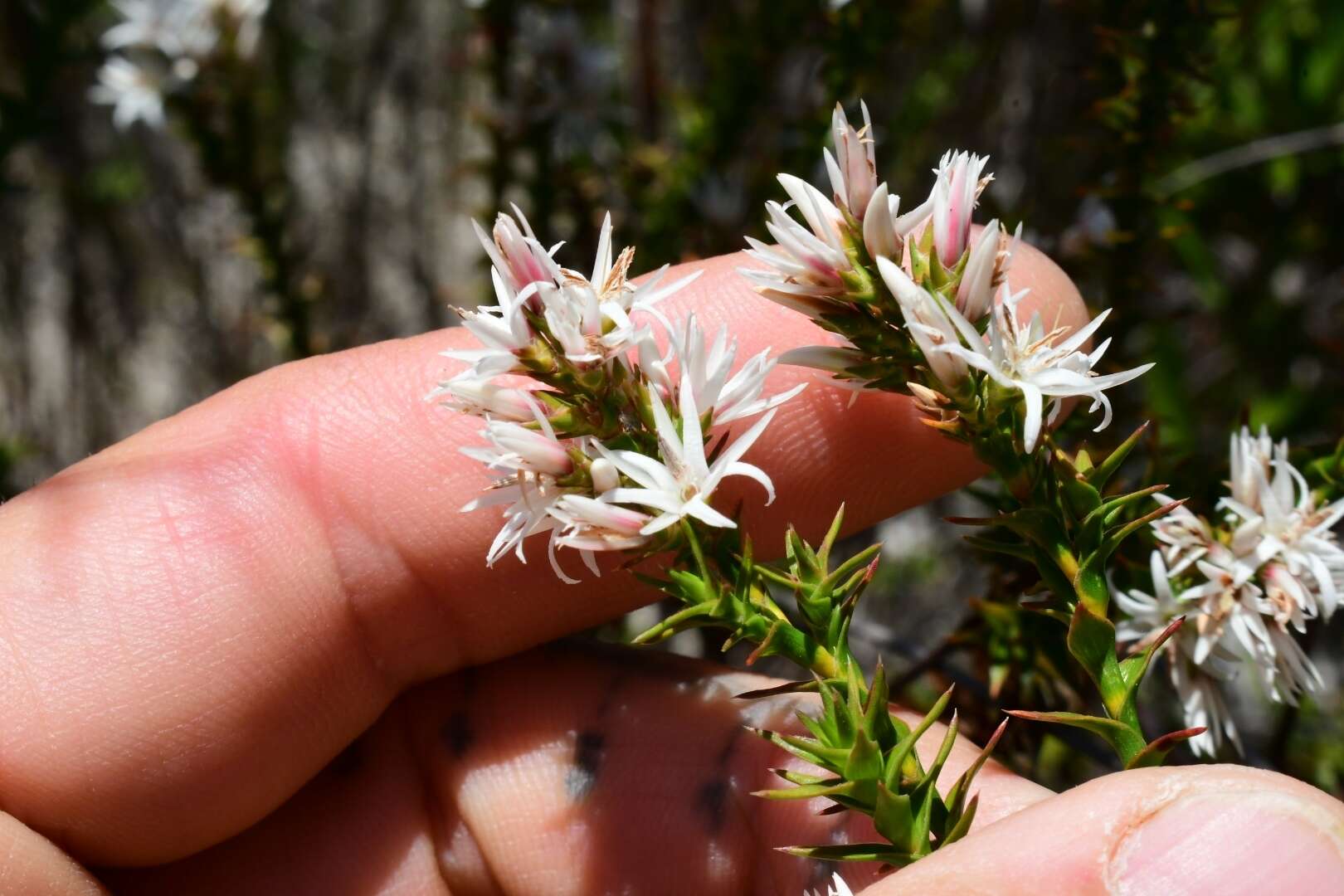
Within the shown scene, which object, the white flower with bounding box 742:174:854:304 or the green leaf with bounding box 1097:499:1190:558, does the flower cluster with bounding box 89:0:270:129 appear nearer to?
the white flower with bounding box 742:174:854:304

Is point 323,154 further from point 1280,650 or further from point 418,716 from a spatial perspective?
point 1280,650

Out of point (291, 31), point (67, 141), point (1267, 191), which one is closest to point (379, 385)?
point (291, 31)

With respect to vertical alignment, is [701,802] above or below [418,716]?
below

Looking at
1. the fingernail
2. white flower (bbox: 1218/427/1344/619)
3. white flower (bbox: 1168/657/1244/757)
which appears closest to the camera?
the fingernail

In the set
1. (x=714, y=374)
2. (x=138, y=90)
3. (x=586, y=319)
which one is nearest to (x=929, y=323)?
(x=714, y=374)

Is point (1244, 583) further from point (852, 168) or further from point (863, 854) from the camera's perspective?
point (852, 168)

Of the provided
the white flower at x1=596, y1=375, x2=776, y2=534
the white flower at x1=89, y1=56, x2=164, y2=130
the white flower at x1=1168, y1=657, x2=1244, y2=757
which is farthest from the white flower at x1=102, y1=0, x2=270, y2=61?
the white flower at x1=1168, y1=657, x2=1244, y2=757
